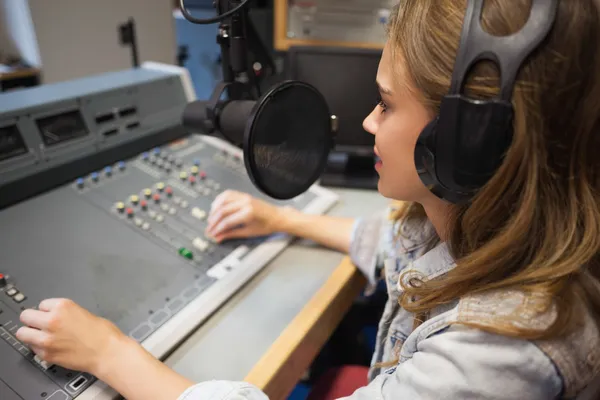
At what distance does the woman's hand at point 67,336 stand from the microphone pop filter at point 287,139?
31 cm

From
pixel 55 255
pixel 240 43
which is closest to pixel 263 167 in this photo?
pixel 240 43

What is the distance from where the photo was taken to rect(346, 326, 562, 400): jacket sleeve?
497 mm

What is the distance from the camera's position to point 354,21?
1.36 m

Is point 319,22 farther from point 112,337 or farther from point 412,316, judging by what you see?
point 112,337

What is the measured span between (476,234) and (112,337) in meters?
0.52

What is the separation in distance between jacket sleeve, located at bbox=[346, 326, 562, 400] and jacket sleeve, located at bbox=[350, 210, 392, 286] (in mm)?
383

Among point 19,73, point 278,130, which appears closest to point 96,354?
point 278,130

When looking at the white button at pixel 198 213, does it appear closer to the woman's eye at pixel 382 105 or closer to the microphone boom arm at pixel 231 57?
the microphone boom arm at pixel 231 57

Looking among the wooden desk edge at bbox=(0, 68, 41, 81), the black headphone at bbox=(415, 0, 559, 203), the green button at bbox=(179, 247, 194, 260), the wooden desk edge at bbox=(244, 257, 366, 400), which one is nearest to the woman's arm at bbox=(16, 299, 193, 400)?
the wooden desk edge at bbox=(244, 257, 366, 400)

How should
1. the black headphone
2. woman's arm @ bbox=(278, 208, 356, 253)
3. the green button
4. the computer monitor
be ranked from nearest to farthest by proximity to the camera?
1. the black headphone
2. the green button
3. woman's arm @ bbox=(278, 208, 356, 253)
4. the computer monitor

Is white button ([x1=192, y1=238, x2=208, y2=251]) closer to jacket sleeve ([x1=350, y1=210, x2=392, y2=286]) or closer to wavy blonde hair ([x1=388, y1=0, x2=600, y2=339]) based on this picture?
jacket sleeve ([x1=350, y1=210, x2=392, y2=286])

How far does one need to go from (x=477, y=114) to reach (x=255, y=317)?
508 mm

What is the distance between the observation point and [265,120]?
26.6 inches

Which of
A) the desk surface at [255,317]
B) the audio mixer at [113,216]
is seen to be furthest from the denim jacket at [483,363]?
the audio mixer at [113,216]
